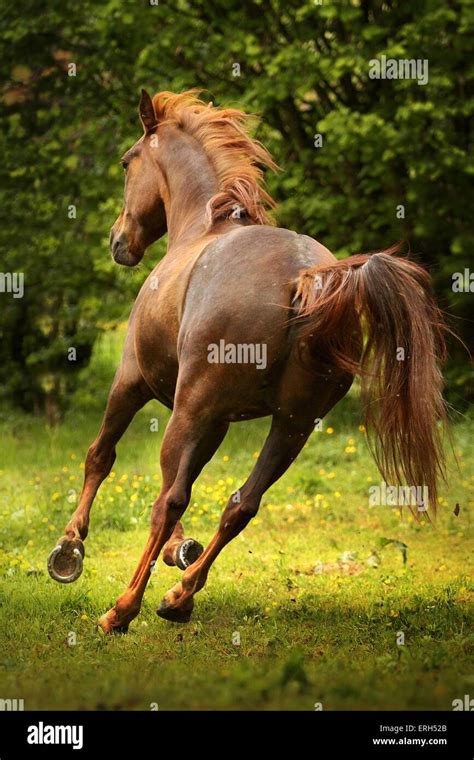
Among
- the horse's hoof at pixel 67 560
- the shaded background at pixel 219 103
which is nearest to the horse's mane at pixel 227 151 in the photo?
the horse's hoof at pixel 67 560

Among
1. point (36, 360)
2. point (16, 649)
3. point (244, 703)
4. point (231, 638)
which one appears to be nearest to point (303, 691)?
point (244, 703)

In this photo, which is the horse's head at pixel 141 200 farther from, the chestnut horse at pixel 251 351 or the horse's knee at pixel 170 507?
the horse's knee at pixel 170 507

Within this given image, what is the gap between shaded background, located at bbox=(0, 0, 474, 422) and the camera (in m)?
12.9

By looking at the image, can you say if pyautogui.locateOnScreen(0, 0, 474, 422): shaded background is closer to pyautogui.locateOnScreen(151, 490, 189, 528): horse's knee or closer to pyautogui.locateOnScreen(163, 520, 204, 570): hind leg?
pyautogui.locateOnScreen(163, 520, 204, 570): hind leg

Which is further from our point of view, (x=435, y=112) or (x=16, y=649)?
(x=435, y=112)

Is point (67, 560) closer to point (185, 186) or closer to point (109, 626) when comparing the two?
point (109, 626)

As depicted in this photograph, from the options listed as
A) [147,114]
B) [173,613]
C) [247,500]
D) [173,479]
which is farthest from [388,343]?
[147,114]

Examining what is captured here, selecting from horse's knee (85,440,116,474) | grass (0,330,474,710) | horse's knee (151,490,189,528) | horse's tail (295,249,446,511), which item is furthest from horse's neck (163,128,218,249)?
grass (0,330,474,710)

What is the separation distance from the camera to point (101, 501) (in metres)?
10.0

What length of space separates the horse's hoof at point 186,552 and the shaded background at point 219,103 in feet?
22.2

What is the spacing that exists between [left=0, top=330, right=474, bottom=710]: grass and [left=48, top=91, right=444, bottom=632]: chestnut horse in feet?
1.31

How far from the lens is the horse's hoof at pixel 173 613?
633cm

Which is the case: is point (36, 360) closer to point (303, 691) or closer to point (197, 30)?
point (197, 30)
